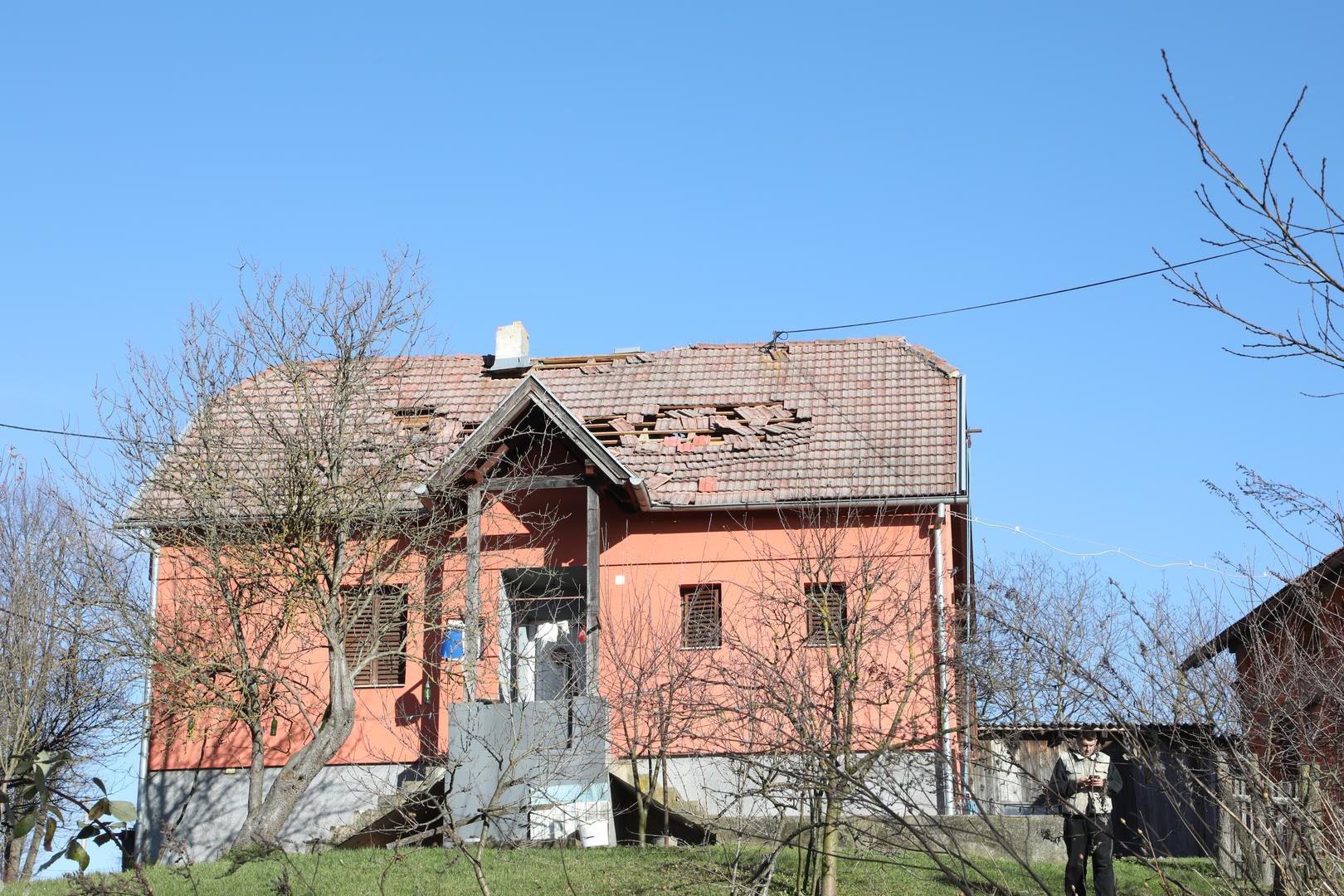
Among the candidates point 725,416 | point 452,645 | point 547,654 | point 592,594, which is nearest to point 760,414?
point 725,416

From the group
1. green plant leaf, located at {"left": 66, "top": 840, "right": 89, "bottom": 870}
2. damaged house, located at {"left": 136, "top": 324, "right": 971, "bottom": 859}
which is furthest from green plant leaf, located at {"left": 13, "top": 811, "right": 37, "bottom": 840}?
damaged house, located at {"left": 136, "top": 324, "right": 971, "bottom": 859}

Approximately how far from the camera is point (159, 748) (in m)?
19.6

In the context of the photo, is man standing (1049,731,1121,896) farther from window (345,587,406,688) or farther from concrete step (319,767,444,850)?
window (345,587,406,688)

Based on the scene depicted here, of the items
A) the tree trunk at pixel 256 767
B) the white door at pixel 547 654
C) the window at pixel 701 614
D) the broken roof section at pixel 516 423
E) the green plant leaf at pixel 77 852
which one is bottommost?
the tree trunk at pixel 256 767

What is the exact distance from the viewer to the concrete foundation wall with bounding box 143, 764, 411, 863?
62.4ft

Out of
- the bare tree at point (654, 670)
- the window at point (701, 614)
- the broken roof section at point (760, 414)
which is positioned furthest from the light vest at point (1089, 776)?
the broken roof section at point (760, 414)

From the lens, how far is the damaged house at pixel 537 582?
1703 centimetres

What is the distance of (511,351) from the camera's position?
2336 centimetres

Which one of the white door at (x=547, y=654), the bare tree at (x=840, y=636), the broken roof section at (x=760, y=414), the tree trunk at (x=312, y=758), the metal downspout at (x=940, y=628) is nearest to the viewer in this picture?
the bare tree at (x=840, y=636)

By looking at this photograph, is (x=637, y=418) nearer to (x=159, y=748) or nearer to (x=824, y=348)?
(x=824, y=348)

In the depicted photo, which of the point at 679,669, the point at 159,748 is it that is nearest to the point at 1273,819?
the point at 679,669

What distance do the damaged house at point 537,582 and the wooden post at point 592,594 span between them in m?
0.04

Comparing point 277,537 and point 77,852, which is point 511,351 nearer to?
point 277,537

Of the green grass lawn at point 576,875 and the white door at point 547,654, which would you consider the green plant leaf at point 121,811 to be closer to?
the green grass lawn at point 576,875
